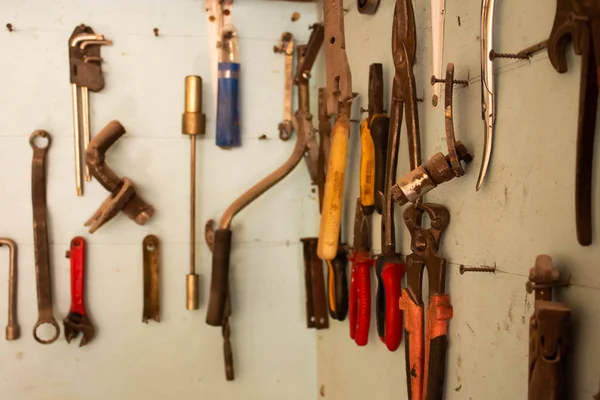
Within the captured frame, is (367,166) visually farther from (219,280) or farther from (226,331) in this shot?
(226,331)

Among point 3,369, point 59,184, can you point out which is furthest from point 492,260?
point 3,369

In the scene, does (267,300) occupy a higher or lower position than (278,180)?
lower

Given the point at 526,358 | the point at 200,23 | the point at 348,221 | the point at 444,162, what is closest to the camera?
the point at 526,358

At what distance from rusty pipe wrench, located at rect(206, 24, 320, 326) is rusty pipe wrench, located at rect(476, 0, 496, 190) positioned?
26.6 inches

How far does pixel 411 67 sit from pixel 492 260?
1.12 ft

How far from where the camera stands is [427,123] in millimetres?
914

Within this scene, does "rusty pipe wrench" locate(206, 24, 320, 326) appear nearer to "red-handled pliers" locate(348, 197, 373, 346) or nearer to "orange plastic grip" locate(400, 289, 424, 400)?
"red-handled pliers" locate(348, 197, 373, 346)

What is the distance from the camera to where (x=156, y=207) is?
4.53ft

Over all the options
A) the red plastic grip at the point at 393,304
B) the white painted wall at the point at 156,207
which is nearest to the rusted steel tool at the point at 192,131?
the white painted wall at the point at 156,207

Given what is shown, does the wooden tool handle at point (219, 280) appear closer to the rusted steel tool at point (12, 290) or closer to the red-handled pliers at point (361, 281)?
the red-handled pliers at point (361, 281)

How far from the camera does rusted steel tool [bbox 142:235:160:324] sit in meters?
1.36

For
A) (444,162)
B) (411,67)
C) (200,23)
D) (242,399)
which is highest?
(200,23)

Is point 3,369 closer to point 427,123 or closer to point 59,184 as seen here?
point 59,184

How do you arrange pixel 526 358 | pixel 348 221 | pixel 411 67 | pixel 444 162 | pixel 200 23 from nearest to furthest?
pixel 526 358 < pixel 444 162 < pixel 411 67 < pixel 348 221 < pixel 200 23
